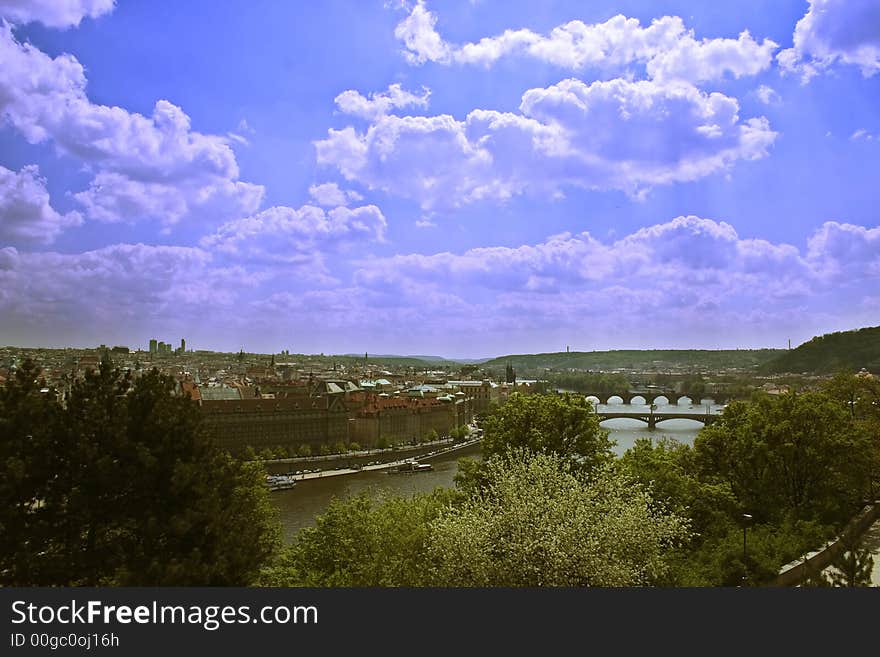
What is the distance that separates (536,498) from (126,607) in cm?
339

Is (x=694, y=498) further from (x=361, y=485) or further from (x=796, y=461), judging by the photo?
(x=361, y=485)

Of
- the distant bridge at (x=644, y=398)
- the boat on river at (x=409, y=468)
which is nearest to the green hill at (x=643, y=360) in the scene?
the distant bridge at (x=644, y=398)

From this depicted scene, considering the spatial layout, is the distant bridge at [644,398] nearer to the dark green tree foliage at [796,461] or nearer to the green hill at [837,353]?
the green hill at [837,353]

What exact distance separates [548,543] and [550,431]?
4249 millimetres

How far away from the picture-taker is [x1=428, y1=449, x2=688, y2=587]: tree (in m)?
5.24

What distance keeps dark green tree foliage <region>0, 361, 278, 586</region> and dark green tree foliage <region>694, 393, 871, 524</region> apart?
740 centimetres

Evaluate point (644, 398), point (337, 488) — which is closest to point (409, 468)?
point (337, 488)

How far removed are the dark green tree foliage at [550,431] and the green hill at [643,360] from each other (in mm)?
31625

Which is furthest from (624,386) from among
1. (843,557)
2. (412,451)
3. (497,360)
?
(497,360)

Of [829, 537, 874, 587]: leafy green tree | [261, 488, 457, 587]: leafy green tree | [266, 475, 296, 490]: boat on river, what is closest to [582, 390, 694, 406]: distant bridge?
[266, 475, 296, 490]: boat on river

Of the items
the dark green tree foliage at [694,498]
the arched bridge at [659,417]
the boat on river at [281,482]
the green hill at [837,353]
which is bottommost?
the boat on river at [281,482]

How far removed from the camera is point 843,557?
16.5 ft

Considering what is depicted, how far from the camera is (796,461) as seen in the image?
9258 millimetres

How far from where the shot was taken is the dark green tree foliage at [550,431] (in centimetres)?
925
